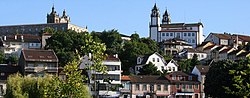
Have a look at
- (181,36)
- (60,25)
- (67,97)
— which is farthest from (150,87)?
(60,25)

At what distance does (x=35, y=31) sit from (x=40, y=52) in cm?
8378

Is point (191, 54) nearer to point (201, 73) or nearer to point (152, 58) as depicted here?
point (152, 58)

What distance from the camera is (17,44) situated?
371 ft

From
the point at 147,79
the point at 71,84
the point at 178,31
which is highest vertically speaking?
the point at 178,31

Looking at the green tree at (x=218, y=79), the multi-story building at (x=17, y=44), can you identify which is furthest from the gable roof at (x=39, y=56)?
the multi-story building at (x=17, y=44)

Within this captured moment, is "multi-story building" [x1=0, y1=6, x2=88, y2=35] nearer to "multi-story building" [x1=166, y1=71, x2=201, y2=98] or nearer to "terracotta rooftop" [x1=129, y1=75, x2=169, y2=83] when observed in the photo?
"multi-story building" [x1=166, y1=71, x2=201, y2=98]

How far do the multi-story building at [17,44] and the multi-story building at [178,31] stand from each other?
1409 inches

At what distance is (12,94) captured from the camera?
49.2 meters

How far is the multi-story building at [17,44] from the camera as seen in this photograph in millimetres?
109556

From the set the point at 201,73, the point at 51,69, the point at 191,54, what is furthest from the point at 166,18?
the point at 51,69

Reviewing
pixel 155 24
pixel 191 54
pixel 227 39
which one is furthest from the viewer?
pixel 155 24

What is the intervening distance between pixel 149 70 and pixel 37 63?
24.1 meters

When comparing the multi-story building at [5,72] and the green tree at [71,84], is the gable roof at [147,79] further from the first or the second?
the green tree at [71,84]

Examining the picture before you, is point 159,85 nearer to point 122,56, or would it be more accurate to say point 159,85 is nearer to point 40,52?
point 40,52
